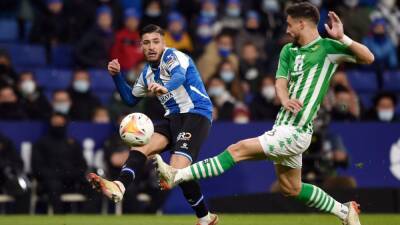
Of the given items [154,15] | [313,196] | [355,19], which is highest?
[154,15]

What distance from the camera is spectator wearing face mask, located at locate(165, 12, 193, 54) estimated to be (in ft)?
61.4

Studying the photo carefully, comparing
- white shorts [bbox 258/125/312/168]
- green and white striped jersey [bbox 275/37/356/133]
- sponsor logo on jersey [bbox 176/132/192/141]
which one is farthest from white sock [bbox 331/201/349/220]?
sponsor logo on jersey [bbox 176/132/192/141]

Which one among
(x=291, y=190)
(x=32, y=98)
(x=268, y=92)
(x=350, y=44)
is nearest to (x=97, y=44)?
(x=32, y=98)

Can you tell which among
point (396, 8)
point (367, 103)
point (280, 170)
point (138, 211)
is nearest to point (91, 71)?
point (138, 211)

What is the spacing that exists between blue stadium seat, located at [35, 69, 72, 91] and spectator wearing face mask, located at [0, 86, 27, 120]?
153cm

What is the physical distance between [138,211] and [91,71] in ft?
10.6

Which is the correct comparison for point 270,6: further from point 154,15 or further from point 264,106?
point 264,106

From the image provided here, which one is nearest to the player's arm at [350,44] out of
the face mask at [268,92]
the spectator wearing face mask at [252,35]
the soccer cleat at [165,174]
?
the soccer cleat at [165,174]

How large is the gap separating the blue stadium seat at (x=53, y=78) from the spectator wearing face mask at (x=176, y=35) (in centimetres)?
182

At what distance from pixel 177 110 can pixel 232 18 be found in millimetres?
8813

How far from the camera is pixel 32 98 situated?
16953 mm

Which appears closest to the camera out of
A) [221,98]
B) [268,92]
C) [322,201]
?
[322,201]

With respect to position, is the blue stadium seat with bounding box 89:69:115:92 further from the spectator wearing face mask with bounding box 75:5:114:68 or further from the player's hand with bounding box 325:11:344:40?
the player's hand with bounding box 325:11:344:40

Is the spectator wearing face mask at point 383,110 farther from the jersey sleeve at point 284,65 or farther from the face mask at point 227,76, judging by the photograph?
the jersey sleeve at point 284,65
